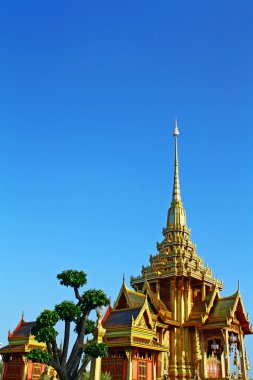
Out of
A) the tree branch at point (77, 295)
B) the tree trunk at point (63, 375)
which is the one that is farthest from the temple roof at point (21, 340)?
the tree trunk at point (63, 375)

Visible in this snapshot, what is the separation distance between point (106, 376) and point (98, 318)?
5876 millimetres

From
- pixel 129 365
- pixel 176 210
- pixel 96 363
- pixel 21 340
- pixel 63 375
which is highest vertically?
pixel 176 210

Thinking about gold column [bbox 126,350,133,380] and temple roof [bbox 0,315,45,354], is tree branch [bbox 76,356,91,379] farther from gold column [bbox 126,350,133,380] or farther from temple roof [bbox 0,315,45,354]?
temple roof [bbox 0,315,45,354]

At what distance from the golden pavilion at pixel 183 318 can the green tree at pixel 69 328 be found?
24.5 ft

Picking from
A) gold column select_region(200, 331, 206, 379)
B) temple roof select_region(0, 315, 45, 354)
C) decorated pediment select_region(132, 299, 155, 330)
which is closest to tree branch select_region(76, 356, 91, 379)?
decorated pediment select_region(132, 299, 155, 330)

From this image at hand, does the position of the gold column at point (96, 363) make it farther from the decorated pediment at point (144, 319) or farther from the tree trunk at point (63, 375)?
the decorated pediment at point (144, 319)

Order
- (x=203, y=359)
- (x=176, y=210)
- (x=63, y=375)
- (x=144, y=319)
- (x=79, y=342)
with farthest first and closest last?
1. (x=176, y=210)
2. (x=203, y=359)
3. (x=144, y=319)
4. (x=79, y=342)
5. (x=63, y=375)

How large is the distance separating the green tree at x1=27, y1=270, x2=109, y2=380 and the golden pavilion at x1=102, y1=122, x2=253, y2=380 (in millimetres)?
7459

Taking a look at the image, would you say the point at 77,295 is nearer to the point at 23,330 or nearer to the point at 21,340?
the point at 21,340

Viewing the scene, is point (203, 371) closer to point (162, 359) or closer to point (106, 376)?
point (162, 359)

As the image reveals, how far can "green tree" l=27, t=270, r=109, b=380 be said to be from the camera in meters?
23.2

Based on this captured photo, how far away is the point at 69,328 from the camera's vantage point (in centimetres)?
2428

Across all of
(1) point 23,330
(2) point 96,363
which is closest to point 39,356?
(2) point 96,363

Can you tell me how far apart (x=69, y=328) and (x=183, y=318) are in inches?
778
